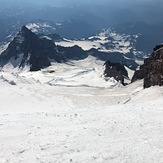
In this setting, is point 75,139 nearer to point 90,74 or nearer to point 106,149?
point 106,149

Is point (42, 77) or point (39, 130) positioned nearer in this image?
point (39, 130)

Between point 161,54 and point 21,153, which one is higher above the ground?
point 21,153

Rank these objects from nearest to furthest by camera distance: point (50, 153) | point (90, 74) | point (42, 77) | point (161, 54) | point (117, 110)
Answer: point (50, 153) < point (117, 110) < point (161, 54) < point (90, 74) < point (42, 77)

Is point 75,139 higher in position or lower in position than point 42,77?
higher

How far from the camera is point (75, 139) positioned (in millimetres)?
19891

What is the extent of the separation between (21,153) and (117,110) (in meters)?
10.9

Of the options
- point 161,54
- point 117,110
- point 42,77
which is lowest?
point 42,77

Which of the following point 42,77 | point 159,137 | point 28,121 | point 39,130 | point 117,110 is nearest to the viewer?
point 159,137

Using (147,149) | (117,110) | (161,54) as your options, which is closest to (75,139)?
(147,149)

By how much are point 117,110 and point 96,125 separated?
4791 mm

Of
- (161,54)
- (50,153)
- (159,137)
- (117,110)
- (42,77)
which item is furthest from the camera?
(42,77)

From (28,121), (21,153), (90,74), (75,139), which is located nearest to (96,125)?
(75,139)

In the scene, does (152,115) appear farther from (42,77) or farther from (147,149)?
(42,77)

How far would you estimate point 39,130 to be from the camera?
72.3 ft
